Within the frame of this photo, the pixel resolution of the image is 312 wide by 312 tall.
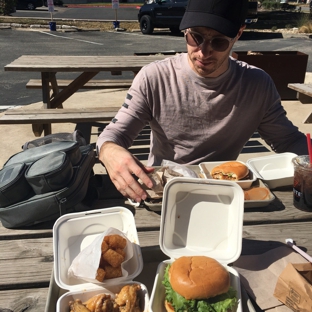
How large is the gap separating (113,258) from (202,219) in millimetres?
375

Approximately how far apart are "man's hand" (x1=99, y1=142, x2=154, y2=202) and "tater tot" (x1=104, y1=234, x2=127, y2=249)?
0.27 m

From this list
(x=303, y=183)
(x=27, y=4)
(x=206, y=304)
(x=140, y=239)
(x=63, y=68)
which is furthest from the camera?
(x=27, y=4)

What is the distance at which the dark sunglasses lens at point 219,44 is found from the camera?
1895 mm

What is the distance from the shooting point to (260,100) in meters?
2.16

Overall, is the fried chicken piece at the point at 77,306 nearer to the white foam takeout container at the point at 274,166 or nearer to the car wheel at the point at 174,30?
the white foam takeout container at the point at 274,166

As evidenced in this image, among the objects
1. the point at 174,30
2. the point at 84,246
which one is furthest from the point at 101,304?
the point at 174,30

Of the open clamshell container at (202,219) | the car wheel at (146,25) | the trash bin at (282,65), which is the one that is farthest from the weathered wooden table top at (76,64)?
the car wheel at (146,25)

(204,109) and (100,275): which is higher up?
(204,109)

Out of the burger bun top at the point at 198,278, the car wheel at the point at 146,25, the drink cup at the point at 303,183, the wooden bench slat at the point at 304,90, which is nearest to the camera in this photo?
Result: the burger bun top at the point at 198,278

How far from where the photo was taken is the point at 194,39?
193 cm

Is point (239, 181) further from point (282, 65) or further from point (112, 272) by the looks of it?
point (282, 65)

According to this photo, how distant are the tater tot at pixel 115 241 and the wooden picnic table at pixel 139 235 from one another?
16 cm

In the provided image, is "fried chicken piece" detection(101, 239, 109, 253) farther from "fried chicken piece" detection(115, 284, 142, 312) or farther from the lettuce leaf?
the lettuce leaf

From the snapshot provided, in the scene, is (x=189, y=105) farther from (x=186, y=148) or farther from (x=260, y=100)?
(x=260, y=100)
